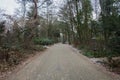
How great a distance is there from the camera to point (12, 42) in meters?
17.8

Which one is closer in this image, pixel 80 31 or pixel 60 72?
pixel 60 72

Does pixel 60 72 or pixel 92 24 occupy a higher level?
pixel 92 24

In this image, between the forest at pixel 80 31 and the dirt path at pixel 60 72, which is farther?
the forest at pixel 80 31

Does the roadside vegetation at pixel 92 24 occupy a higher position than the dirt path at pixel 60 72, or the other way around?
the roadside vegetation at pixel 92 24

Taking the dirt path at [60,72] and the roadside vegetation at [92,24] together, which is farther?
the roadside vegetation at [92,24]

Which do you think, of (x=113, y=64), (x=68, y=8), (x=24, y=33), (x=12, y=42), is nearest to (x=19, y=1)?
(x=68, y=8)

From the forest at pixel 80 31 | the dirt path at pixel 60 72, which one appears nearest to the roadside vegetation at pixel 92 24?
the forest at pixel 80 31

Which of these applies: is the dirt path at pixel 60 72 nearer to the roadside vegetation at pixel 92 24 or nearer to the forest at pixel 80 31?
the forest at pixel 80 31

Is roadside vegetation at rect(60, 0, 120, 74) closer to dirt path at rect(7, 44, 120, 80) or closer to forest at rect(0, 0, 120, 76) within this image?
forest at rect(0, 0, 120, 76)

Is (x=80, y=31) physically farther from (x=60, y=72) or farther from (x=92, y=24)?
(x=60, y=72)

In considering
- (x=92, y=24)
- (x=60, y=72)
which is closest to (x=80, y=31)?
(x=92, y=24)

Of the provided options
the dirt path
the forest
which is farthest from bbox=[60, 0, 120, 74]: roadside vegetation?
the dirt path

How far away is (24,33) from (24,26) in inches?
38.2

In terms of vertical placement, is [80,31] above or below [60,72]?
above
